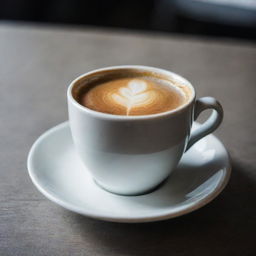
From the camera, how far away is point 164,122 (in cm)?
53

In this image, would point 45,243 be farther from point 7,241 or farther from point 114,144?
point 114,144

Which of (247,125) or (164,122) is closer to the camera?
(164,122)

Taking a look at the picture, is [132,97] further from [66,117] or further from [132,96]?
[66,117]

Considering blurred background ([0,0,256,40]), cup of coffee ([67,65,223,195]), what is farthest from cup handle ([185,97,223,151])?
blurred background ([0,0,256,40])

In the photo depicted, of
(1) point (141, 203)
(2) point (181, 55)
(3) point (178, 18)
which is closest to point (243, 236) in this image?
(1) point (141, 203)

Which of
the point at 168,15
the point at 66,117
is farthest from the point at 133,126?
the point at 168,15

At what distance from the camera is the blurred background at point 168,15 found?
193 cm

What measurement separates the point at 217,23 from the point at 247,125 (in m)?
1.34

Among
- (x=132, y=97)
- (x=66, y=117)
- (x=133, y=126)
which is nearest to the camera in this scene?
(x=133, y=126)

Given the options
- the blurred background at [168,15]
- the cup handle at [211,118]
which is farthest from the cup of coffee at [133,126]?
the blurred background at [168,15]

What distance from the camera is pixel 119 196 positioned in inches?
22.9

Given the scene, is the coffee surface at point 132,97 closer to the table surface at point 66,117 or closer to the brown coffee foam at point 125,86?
the brown coffee foam at point 125,86

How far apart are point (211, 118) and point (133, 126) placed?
0.16m

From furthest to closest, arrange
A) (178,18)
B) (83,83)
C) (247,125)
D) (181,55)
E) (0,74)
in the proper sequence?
(178,18), (181,55), (0,74), (247,125), (83,83)
